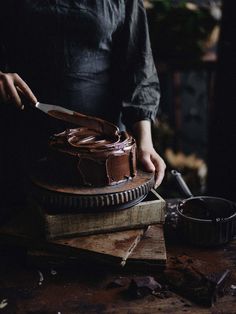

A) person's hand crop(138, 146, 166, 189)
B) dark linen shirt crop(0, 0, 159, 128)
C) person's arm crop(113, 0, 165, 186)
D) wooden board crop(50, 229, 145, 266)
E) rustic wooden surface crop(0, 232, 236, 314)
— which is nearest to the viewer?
rustic wooden surface crop(0, 232, 236, 314)

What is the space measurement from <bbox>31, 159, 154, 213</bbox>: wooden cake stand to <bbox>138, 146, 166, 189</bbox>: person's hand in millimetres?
119

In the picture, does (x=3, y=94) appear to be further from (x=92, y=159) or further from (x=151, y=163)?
(x=151, y=163)

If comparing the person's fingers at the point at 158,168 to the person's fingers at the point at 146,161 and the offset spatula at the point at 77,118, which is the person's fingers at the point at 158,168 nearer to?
the person's fingers at the point at 146,161

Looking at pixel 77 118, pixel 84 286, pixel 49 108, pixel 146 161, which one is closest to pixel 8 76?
pixel 49 108

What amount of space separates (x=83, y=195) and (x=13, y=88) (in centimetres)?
48

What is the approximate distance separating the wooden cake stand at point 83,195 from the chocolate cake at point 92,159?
0.08ft

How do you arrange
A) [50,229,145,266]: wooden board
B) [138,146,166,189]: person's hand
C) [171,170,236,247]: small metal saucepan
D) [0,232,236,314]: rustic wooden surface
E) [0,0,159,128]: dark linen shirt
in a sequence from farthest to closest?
[0,0,159,128]: dark linen shirt
[138,146,166,189]: person's hand
[171,170,236,247]: small metal saucepan
[50,229,145,266]: wooden board
[0,232,236,314]: rustic wooden surface

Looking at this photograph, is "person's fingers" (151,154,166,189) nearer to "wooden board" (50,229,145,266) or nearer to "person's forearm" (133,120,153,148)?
"person's forearm" (133,120,153,148)

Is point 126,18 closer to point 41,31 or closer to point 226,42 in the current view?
point 41,31

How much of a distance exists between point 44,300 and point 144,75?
1116mm

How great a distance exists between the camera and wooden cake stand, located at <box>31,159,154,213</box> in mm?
1504

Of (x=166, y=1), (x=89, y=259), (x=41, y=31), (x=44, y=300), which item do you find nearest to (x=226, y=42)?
(x=166, y=1)

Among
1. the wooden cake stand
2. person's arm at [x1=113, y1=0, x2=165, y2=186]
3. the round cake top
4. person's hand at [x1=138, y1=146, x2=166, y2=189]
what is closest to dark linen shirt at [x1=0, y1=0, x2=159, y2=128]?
person's arm at [x1=113, y1=0, x2=165, y2=186]

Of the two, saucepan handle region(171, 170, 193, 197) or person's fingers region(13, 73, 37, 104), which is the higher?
person's fingers region(13, 73, 37, 104)
